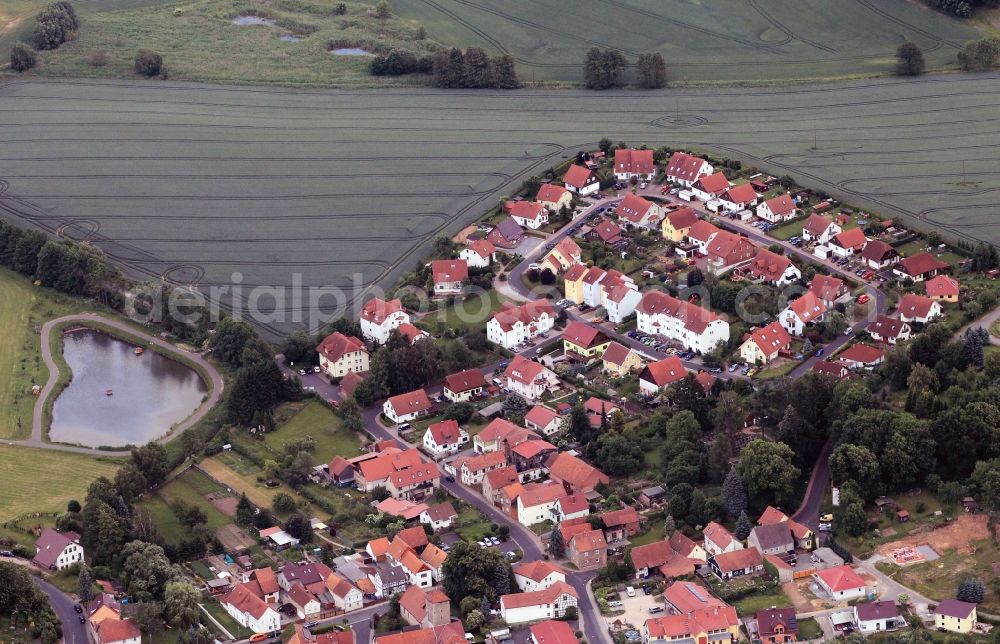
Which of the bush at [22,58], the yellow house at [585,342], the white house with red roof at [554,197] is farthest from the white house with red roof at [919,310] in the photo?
the bush at [22,58]

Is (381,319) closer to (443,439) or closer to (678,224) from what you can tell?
(443,439)

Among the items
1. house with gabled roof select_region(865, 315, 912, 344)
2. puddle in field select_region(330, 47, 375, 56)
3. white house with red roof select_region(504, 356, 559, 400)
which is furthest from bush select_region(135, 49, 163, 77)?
Result: house with gabled roof select_region(865, 315, 912, 344)

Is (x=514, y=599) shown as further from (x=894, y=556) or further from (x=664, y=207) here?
(x=664, y=207)

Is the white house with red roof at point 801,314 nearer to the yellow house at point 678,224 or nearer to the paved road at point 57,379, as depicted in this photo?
the yellow house at point 678,224

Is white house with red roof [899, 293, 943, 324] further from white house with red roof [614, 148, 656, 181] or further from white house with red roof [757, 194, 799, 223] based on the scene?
white house with red roof [614, 148, 656, 181]

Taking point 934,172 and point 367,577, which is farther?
point 934,172

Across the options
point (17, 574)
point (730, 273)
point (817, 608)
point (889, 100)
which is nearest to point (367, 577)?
point (17, 574)
